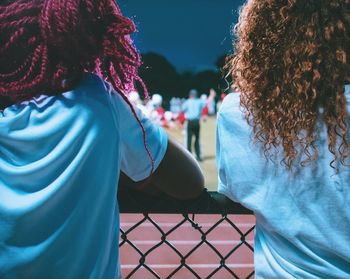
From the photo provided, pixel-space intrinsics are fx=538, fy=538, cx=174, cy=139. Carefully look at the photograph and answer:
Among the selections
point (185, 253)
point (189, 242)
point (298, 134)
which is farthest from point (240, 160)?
point (189, 242)

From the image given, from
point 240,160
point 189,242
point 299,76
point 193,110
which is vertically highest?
point 299,76

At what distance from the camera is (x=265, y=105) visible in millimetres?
1149

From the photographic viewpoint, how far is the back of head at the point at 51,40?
101 cm

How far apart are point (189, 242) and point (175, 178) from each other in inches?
220

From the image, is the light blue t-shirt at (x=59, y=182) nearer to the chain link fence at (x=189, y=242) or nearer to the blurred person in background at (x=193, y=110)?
the chain link fence at (x=189, y=242)

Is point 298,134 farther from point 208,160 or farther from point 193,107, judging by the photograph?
point 208,160

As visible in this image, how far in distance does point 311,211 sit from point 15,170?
0.60 meters

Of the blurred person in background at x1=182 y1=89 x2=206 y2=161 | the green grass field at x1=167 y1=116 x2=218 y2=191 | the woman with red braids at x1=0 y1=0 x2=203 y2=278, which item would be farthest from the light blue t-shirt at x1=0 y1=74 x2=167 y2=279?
the blurred person in background at x1=182 y1=89 x2=206 y2=161

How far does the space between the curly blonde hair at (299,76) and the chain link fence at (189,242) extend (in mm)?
278

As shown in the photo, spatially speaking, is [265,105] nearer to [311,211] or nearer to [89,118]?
[311,211]

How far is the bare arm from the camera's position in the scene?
1.19m

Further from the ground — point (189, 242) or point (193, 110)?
point (189, 242)

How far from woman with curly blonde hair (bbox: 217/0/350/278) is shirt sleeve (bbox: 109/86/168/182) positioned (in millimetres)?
174

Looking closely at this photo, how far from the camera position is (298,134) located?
1125mm
